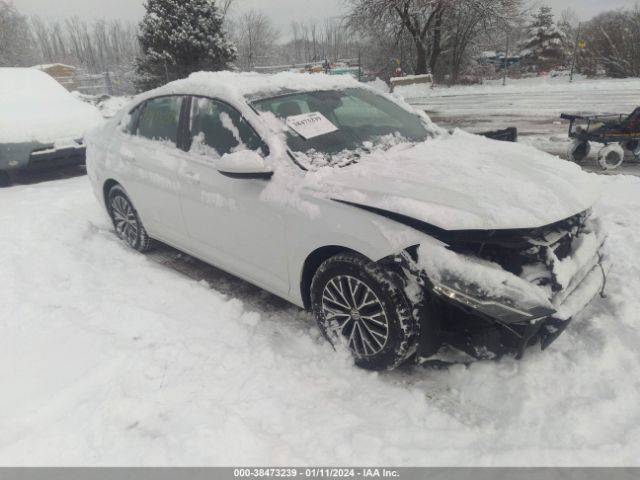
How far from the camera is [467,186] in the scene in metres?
2.57

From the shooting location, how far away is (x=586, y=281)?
8.55 ft

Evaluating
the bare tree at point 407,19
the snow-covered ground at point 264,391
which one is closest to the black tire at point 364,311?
the snow-covered ground at point 264,391

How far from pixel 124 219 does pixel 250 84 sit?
7.20 ft

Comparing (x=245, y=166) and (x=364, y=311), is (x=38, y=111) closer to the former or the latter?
(x=245, y=166)

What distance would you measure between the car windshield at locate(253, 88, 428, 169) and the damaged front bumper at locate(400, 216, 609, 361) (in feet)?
3.39

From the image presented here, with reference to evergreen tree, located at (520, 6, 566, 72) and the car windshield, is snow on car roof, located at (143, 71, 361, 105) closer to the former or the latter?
the car windshield

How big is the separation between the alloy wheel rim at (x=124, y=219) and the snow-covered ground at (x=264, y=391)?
0.96 meters

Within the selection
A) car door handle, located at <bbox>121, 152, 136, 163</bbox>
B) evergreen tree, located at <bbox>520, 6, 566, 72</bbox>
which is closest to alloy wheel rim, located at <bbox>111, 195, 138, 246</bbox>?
car door handle, located at <bbox>121, 152, 136, 163</bbox>

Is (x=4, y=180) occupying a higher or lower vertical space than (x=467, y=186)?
lower

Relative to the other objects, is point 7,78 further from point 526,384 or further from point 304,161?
point 526,384

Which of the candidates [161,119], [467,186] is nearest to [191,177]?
[161,119]

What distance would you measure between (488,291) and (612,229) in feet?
9.41

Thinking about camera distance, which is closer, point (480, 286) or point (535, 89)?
point (480, 286)

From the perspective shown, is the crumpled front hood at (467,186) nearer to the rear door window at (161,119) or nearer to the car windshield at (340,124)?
the car windshield at (340,124)
